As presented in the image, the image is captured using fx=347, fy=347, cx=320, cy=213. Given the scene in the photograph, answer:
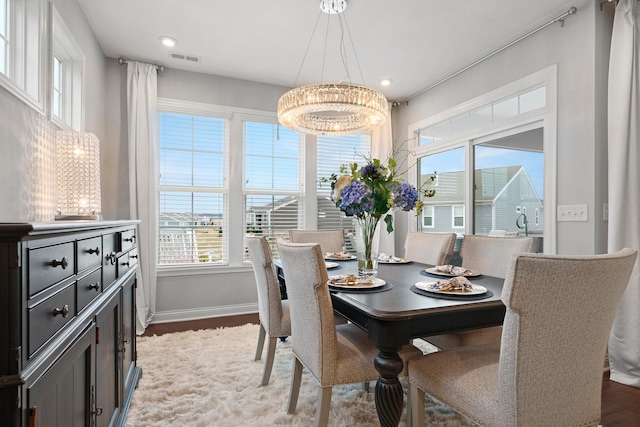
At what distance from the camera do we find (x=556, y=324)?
108 cm

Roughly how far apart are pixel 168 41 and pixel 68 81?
0.94 metres

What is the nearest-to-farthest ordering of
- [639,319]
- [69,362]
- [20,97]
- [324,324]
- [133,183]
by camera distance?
[69,362] < [324,324] < [20,97] < [639,319] < [133,183]

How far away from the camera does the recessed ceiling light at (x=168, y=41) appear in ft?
10.3

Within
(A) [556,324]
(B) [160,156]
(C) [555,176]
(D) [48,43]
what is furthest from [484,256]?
(B) [160,156]

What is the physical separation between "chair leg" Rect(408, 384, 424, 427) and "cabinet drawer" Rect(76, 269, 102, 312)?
4.36 ft

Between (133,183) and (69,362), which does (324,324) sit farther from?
(133,183)

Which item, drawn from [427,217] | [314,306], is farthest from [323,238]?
[314,306]

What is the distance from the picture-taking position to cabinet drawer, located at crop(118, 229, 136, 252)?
1822 mm

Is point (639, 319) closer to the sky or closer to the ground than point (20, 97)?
closer to the ground

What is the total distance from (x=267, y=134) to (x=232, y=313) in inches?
84.6

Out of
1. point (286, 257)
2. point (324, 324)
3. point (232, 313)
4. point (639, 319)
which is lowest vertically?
point (232, 313)

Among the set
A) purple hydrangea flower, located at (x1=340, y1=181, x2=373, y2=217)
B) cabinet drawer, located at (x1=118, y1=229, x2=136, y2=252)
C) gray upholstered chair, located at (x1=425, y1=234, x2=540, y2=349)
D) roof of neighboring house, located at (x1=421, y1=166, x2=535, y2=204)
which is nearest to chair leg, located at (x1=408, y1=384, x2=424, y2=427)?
gray upholstered chair, located at (x1=425, y1=234, x2=540, y2=349)

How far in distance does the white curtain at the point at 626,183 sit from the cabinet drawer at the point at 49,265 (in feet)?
10.2

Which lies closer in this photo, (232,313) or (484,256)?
(484,256)
